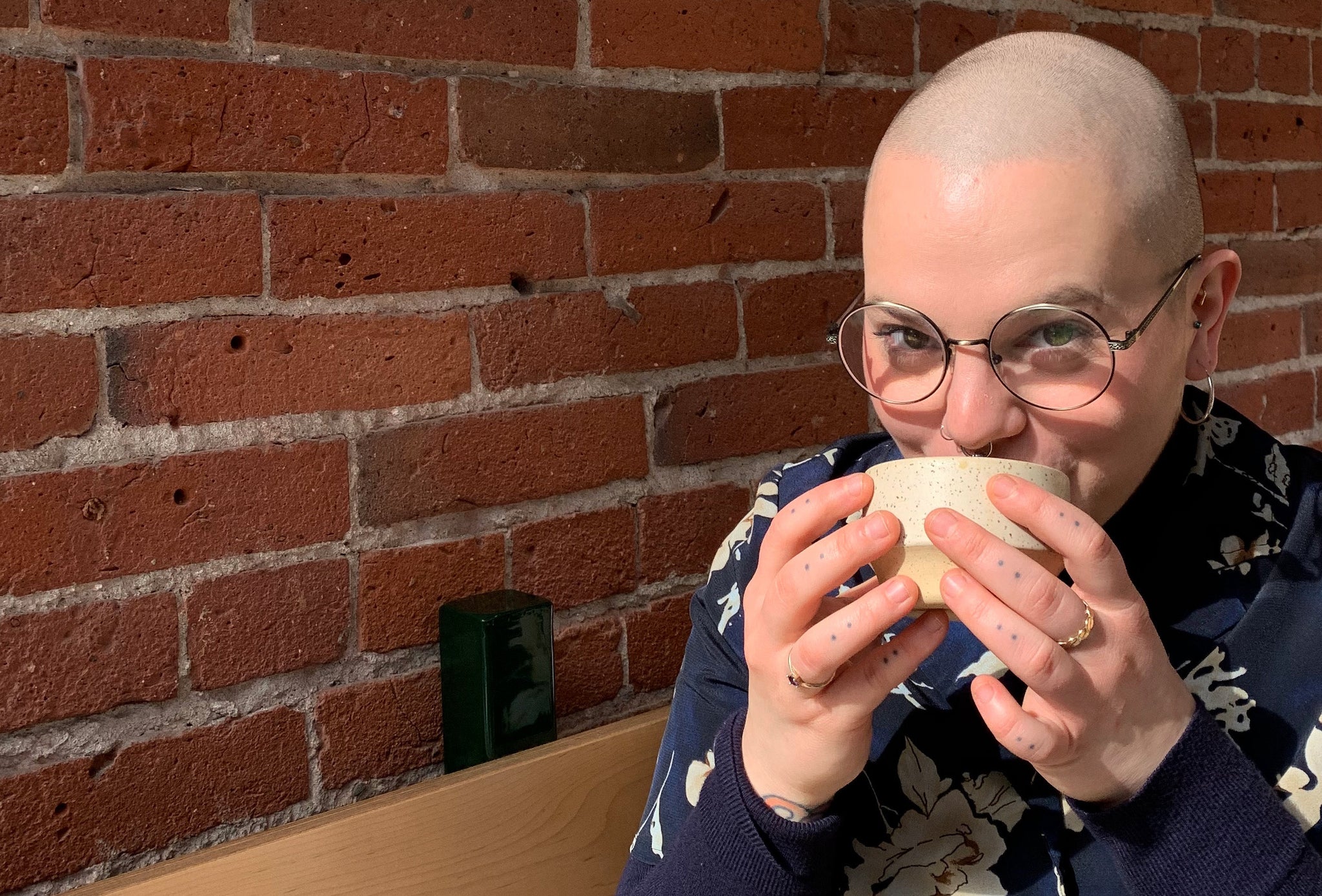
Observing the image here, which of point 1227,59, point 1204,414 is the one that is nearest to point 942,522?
point 1204,414

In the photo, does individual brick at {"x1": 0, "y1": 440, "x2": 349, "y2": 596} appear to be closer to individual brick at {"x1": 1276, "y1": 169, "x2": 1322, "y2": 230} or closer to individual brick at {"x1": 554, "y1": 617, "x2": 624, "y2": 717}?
individual brick at {"x1": 554, "y1": 617, "x2": 624, "y2": 717}

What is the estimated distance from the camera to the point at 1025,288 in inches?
33.8

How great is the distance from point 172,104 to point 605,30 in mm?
456

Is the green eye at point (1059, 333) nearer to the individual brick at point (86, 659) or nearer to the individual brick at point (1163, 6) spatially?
the individual brick at point (86, 659)

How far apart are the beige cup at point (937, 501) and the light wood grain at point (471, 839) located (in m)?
0.50

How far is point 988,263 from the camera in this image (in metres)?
0.87

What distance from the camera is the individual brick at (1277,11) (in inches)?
76.3

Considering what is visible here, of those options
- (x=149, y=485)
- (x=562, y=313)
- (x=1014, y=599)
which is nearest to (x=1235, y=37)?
(x=562, y=313)

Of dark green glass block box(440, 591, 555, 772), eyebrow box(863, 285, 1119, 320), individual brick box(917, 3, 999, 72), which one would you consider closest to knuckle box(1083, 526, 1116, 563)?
eyebrow box(863, 285, 1119, 320)

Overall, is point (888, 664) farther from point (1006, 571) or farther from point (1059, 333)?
point (1059, 333)

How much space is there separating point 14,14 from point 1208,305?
0.97m

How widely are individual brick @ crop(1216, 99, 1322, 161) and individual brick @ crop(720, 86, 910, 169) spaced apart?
0.71 metres

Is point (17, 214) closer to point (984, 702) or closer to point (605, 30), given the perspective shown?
point (605, 30)

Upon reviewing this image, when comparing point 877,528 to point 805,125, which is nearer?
point 877,528
